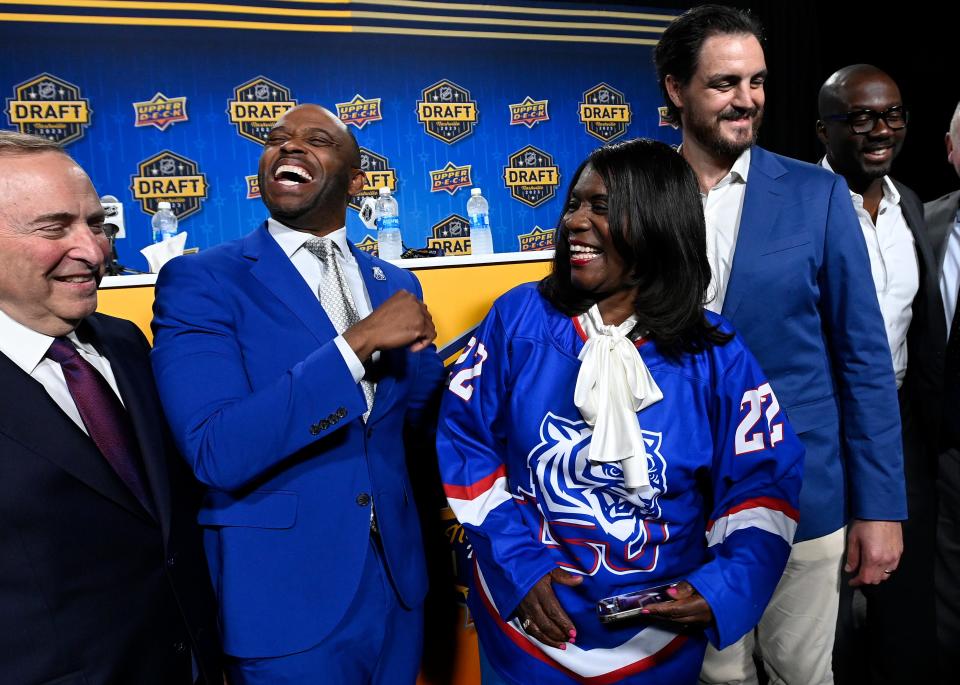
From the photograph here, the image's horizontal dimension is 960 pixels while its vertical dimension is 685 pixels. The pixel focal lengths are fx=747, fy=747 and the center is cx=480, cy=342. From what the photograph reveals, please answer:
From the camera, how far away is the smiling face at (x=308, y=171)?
1492 millimetres

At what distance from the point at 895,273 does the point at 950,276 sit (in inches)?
11.0

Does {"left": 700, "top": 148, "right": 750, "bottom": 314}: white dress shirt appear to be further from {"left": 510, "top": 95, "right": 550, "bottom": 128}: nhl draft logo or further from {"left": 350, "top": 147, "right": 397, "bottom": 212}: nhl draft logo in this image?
{"left": 510, "top": 95, "right": 550, "bottom": 128}: nhl draft logo

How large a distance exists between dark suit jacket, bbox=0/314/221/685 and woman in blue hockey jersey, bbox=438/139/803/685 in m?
0.47

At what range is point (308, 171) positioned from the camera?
152 cm

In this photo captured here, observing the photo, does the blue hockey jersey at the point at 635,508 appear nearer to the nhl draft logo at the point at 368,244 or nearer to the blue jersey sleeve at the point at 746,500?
the blue jersey sleeve at the point at 746,500

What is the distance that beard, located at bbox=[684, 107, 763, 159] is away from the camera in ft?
5.46

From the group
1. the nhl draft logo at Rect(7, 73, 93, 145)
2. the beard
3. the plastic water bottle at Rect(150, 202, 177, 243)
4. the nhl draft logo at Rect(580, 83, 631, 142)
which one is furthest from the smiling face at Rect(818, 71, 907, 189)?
the nhl draft logo at Rect(7, 73, 93, 145)

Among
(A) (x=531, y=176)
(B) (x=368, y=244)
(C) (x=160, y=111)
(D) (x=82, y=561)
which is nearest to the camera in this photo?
(D) (x=82, y=561)

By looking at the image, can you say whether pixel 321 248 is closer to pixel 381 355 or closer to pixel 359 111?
pixel 381 355

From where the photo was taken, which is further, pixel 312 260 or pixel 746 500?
pixel 312 260

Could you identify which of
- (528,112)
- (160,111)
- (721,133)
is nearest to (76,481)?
(721,133)

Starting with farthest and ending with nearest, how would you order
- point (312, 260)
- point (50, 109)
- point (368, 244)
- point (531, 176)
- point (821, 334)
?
1. point (531, 176)
2. point (368, 244)
3. point (50, 109)
4. point (821, 334)
5. point (312, 260)

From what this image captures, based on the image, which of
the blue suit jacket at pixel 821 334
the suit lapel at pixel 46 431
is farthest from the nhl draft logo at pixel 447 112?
Result: the suit lapel at pixel 46 431

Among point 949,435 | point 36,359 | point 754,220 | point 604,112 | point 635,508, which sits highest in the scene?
point 604,112
